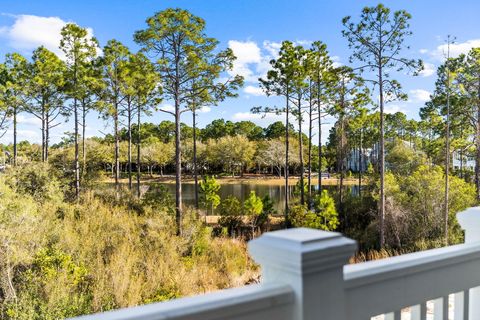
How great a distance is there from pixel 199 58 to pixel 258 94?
4724 millimetres

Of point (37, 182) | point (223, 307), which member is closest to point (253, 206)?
point (37, 182)

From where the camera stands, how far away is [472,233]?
140cm

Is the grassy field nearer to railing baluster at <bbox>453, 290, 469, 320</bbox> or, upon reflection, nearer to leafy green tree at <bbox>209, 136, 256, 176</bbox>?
leafy green tree at <bbox>209, 136, 256, 176</bbox>

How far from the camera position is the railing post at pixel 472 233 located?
132 centimetres

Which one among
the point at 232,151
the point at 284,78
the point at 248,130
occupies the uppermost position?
the point at 248,130

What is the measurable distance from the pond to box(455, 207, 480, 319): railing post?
16473mm

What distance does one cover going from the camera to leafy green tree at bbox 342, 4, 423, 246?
1082 cm

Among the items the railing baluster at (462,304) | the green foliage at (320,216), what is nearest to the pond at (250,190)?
the green foliage at (320,216)

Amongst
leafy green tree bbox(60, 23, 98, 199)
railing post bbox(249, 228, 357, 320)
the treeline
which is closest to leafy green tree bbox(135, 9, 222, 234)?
the treeline

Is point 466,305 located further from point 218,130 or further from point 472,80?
point 218,130

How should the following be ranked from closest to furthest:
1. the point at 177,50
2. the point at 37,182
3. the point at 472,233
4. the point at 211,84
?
the point at 472,233
the point at 37,182
the point at 177,50
the point at 211,84

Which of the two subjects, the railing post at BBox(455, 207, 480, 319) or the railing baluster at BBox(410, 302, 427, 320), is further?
the railing post at BBox(455, 207, 480, 319)

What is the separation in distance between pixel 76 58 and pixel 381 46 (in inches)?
431

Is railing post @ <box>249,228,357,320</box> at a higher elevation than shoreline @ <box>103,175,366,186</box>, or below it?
higher
